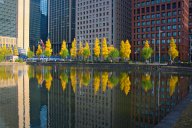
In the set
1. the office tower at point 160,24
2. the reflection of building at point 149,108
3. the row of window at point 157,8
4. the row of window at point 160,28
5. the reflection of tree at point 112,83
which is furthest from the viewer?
the row of window at point 157,8

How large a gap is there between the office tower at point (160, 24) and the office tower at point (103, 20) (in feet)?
86.8

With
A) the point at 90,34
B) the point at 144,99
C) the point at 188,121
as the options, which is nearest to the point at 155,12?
the point at 90,34

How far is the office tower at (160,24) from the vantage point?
372 feet

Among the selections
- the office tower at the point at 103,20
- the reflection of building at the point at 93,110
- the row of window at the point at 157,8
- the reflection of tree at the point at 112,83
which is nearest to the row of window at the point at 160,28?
the row of window at the point at 157,8

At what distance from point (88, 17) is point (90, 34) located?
Result: 1275 centimetres

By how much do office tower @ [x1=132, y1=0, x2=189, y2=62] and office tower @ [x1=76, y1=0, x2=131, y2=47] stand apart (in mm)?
26469

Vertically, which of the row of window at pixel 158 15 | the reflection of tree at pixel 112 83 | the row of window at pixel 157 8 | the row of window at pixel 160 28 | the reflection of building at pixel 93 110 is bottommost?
the reflection of building at pixel 93 110

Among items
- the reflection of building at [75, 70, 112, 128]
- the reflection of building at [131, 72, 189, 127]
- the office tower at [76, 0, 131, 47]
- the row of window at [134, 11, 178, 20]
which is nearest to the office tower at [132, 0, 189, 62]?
the row of window at [134, 11, 178, 20]

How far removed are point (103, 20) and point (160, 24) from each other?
48004 mm

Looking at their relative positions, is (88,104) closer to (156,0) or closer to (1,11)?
(156,0)

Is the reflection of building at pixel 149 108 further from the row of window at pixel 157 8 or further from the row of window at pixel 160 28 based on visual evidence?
the row of window at pixel 157 8

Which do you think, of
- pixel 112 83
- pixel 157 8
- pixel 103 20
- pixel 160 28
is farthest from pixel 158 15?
pixel 112 83

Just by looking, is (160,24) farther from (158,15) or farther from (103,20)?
(103,20)

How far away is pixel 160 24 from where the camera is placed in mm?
117625
